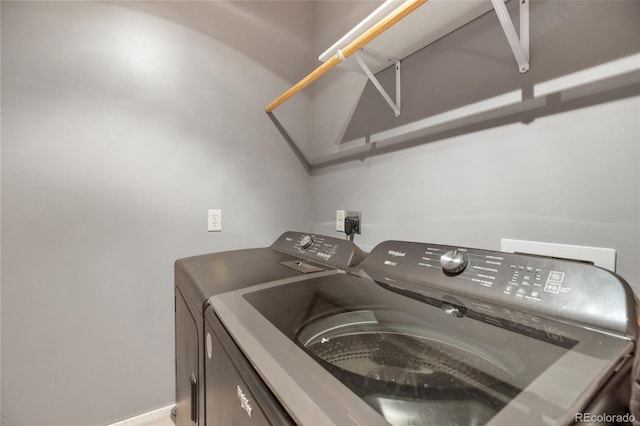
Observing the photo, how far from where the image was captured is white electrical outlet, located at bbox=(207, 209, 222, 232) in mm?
1562

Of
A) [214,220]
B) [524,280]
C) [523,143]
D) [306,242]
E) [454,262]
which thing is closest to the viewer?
[524,280]

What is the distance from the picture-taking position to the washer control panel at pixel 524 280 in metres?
0.49

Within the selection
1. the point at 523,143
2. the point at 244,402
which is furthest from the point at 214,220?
the point at 523,143

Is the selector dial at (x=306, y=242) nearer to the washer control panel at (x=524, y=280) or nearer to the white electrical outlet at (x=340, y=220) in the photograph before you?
the white electrical outlet at (x=340, y=220)

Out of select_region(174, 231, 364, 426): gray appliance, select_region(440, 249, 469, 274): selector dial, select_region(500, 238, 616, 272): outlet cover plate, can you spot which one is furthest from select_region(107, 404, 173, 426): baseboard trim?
select_region(500, 238, 616, 272): outlet cover plate

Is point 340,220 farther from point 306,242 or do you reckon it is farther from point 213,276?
point 213,276

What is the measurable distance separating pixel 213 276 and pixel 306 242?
0.49 metres

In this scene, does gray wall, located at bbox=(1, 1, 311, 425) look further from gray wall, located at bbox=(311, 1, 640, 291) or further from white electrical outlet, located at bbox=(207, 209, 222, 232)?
gray wall, located at bbox=(311, 1, 640, 291)

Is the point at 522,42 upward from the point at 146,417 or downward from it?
upward

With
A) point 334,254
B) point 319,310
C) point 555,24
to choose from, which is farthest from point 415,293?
point 555,24

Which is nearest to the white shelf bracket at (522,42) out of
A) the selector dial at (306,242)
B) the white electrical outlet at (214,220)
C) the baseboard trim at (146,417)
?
the selector dial at (306,242)

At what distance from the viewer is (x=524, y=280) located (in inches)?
23.7

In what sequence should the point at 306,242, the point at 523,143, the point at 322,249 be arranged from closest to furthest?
1. the point at 523,143
2. the point at 322,249
3. the point at 306,242

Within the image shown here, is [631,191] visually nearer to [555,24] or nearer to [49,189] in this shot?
[555,24]
